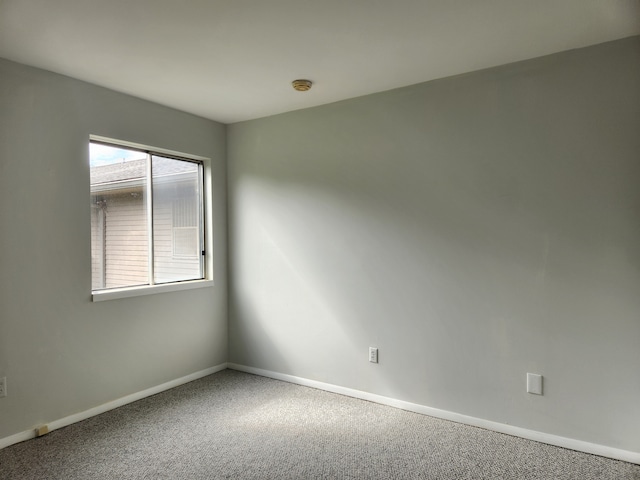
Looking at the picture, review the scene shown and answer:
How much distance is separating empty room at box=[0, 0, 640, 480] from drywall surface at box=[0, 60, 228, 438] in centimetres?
1

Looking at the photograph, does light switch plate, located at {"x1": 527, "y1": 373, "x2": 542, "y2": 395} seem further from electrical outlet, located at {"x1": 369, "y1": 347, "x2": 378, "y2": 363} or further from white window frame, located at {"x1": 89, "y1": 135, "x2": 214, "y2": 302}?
white window frame, located at {"x1": 89, "y1": 135, "x2": 214, "y2": 302}

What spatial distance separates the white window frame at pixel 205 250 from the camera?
3.08 m

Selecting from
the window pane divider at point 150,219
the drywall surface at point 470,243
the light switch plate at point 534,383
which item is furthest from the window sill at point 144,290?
the light switch plate at point 534,383

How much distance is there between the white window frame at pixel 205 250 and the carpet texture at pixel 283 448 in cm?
85

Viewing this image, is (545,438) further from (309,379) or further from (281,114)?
(281,114)

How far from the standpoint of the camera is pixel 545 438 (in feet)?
8.33

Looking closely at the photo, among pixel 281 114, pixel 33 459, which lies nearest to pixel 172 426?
pixel 33 459

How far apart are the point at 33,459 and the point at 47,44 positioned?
7.72ft

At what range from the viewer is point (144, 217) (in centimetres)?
345

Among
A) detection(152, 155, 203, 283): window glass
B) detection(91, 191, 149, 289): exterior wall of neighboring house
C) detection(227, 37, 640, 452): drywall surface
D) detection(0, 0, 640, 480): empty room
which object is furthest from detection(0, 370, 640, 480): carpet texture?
detection(152, 155, 203, 283): window glass

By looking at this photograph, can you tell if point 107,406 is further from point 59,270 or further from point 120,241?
point 120,241

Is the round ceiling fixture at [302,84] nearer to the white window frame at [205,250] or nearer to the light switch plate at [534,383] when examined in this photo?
the white window frame at [205,250]

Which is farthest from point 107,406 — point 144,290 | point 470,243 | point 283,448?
point 470,243

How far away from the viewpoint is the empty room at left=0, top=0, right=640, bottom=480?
2.27 m
